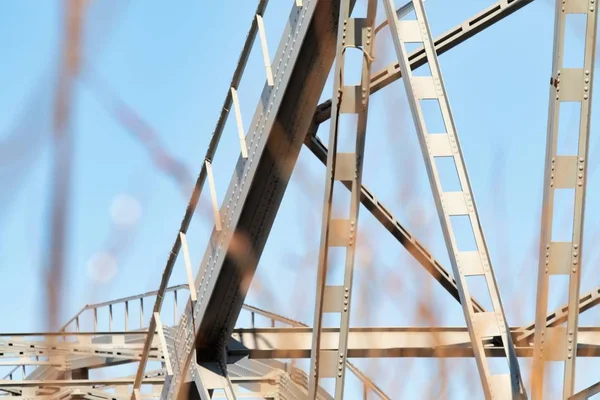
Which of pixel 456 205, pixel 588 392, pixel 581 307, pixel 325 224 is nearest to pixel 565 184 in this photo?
pixel 456 205

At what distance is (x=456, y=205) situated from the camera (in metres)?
7.59

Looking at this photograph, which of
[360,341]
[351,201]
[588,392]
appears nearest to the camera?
[588,392]

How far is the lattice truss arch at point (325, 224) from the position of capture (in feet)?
22.3

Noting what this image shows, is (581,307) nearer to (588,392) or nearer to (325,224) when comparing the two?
(325,224)

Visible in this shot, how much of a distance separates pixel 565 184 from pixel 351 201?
2.02 metres

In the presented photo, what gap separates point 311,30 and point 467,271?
2549 millimetres

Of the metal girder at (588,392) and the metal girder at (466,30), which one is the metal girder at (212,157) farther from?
the metal girder at (588,392)

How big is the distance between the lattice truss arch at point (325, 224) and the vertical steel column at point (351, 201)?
0.02 meters

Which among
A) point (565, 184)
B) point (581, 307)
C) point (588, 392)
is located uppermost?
point (581, 307)

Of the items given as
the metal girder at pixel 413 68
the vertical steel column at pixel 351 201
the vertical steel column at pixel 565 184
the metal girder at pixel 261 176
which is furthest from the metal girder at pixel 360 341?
the vertical steel column at pixel 565 184

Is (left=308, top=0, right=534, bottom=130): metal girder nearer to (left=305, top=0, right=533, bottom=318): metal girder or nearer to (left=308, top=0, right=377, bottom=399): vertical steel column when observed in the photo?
(left=305, top=0, right=533, bottom=318): metal girder

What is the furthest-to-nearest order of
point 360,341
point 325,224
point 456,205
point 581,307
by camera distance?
1. point 360,341
2. point 581,307
3. point 325,224
4. point 456,205

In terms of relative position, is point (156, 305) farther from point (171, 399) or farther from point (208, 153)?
point (208, 153)

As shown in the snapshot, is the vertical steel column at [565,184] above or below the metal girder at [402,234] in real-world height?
below
